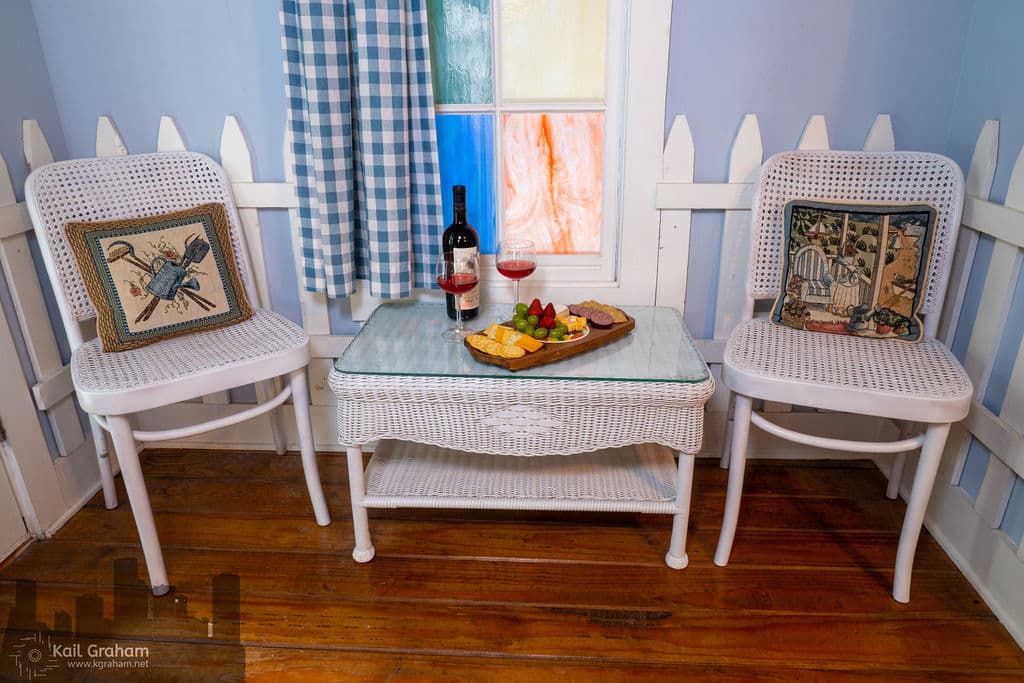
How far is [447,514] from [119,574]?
2.91 feet

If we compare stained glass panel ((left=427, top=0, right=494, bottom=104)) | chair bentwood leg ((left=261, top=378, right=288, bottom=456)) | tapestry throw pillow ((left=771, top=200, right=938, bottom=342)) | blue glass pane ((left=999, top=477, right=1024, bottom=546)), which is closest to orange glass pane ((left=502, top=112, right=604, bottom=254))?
stained glass panel ((left=427, top=0, right=494, bottom=104))

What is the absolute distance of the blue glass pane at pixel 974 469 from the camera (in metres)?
1.81

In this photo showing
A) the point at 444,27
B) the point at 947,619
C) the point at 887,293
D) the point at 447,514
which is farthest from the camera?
the point at 447,514

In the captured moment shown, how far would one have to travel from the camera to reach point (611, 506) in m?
1.79

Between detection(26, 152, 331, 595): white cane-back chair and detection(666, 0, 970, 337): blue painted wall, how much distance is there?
1286 mm

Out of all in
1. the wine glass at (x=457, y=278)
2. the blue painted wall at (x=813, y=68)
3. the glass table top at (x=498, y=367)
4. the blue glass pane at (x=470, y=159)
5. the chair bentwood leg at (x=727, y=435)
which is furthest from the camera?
the chair bentwood leg at (x=727, y=435)

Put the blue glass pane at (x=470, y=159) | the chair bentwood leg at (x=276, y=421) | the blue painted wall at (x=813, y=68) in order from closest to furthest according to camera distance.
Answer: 1. the blue painted wall at (x=813, y=68)
2. the blue glass pane at (x=470, y=159)
3. the chair bentwood leg at (x=276, y=421)

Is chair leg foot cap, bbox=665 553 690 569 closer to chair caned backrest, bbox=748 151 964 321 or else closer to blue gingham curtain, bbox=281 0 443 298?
chair caned backrest, bbox=748 151 964 321

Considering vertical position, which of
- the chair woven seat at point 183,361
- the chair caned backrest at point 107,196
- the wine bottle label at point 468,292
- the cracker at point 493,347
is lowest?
the chair woven seat at point 183,361

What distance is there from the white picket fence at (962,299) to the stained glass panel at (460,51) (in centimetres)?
56

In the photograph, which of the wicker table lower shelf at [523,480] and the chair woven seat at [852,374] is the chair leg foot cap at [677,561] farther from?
the chair woven seat at [852,374]

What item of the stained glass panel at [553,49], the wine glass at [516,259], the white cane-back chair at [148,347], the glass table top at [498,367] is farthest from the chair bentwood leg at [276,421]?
the stained glass panel at [553,49]

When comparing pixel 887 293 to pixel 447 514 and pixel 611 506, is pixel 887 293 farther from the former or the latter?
pixel 447 514

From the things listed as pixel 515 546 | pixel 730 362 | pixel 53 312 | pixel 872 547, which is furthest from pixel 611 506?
pixel 53 312
